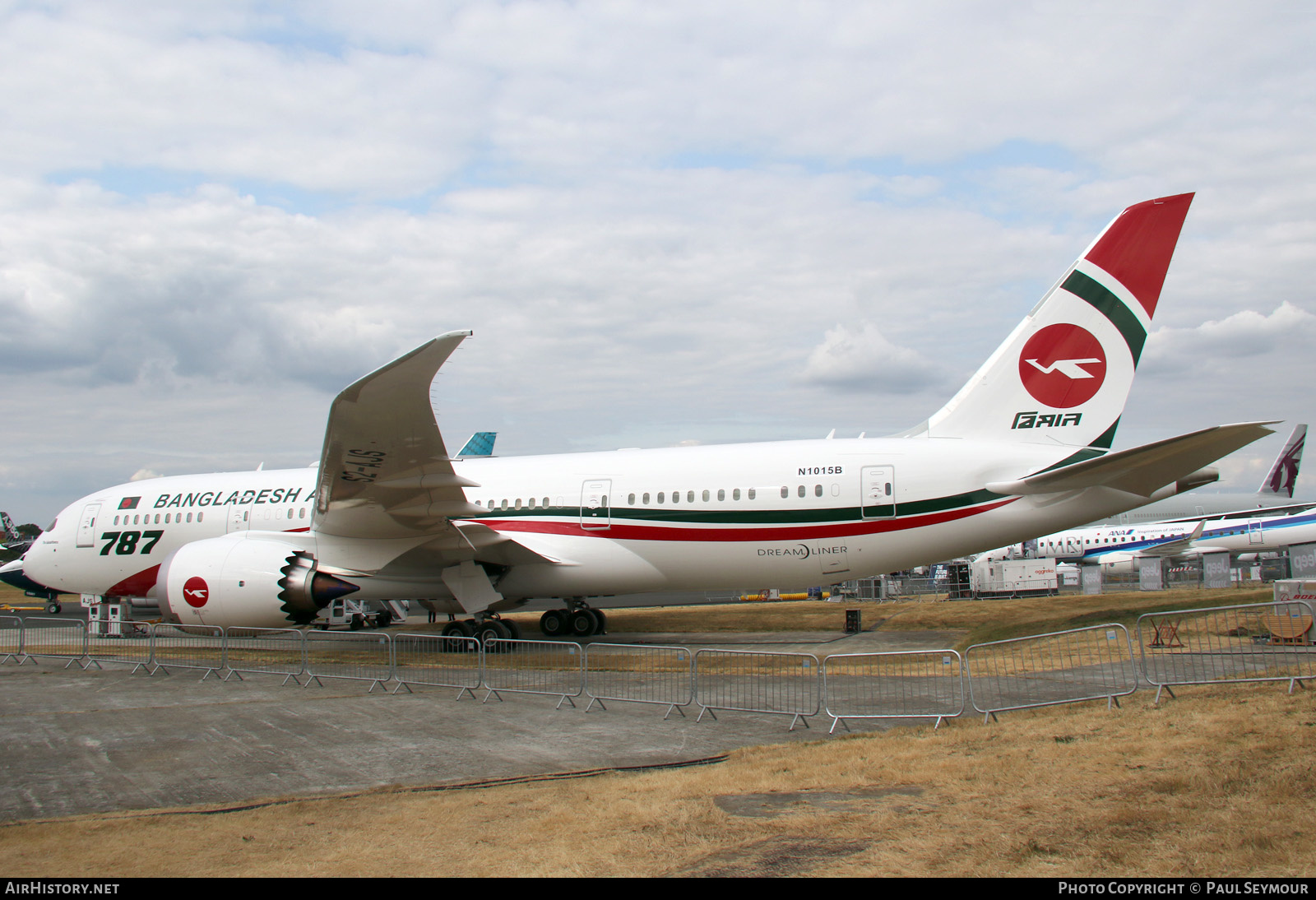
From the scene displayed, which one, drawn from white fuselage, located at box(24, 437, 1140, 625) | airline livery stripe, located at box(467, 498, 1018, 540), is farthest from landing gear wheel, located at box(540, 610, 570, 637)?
airline livery stripe, located at box(467, 498, 1018, 540)

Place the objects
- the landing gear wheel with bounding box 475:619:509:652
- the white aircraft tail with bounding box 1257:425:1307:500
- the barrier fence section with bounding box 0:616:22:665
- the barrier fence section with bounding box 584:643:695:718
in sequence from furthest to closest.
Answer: the white aircraft tail with bounding box 1257:425:1307:500
the landing gear wheel with bounding box 475:619:509:652
the barrier fence section with bounding box 0:616:22:665
the barrier fence section with bounding box 584:643:695:718

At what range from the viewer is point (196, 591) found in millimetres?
15016

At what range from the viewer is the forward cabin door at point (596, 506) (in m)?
16.5

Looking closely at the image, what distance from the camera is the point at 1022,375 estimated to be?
47.9ft

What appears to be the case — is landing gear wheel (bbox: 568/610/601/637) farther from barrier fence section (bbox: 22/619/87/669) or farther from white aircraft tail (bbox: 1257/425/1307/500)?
white aircraft tail (bbox: 1257/425/1307/500)

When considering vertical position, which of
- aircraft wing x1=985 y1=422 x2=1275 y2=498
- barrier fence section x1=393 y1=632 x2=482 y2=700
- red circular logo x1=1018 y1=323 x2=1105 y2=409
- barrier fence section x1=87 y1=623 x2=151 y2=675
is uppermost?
red circular logo x1=1018 y1=323 x2=1105 y2=409

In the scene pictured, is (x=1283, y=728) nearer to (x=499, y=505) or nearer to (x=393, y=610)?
(x=499, y=505)

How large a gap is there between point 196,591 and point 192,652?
56.6 inches

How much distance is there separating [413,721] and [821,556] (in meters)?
8.12

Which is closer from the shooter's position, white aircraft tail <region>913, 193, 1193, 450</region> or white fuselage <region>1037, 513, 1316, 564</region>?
white aircraft tail <region>913, 193, 1193, 450</region>

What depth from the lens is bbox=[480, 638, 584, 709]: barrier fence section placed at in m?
10.6

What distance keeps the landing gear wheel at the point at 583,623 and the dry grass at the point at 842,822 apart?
1238cm

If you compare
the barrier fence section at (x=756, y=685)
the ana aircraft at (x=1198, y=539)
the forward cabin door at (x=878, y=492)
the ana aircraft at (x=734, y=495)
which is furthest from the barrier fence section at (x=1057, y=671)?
the ana aircraft at (x=1198, y=539)

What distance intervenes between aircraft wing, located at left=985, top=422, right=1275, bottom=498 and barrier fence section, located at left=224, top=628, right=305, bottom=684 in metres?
11.3
